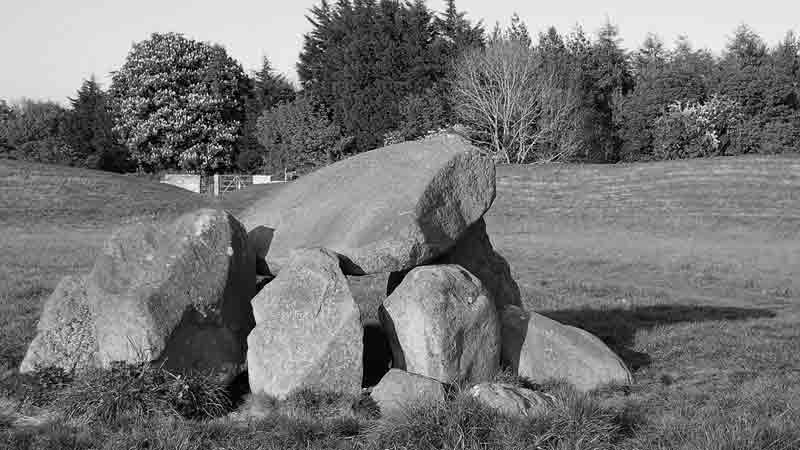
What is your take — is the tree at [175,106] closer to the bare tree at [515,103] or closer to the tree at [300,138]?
the tree at [300,138]

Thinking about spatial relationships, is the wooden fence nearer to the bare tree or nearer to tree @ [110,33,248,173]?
tree @ [110,33,248,173]

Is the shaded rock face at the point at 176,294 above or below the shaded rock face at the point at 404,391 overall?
above

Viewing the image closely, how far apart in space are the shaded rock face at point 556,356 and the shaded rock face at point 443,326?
0.51m

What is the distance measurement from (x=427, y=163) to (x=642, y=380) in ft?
11.3

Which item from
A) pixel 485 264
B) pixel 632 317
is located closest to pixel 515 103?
pixel 632 317

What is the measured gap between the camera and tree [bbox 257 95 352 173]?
55.6 metres

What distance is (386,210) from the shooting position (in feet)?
28.1

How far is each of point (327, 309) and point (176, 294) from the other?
146 cm

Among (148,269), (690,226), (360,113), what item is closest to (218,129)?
(360,113)

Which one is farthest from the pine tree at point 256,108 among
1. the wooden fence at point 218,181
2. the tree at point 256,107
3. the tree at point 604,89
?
the tree at point 604,89

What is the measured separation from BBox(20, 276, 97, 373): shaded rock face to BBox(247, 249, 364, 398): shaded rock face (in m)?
1.83

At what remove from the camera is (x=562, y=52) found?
61375mm

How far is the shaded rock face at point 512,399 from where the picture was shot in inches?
276

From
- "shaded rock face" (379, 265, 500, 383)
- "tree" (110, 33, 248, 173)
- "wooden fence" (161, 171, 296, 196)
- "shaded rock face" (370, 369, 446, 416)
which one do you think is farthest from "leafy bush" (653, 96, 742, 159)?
"shaded rock face" (370, 369, 446, 416)
